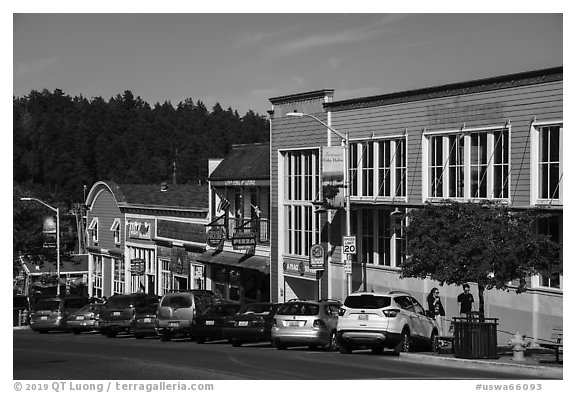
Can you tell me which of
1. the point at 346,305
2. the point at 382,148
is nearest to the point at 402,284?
the point at 382,148

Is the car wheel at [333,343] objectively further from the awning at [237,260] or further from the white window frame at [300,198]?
the awning at [237,260]

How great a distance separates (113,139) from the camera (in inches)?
4395

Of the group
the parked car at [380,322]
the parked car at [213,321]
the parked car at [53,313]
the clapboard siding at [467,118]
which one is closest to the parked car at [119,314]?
the parked car at [53,313]

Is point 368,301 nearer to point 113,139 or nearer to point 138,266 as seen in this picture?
point 138,266

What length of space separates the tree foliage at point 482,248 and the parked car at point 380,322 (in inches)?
61.6

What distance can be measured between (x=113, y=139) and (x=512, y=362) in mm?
90780

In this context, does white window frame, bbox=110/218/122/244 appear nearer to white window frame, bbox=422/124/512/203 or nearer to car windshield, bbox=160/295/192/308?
car windshield, bbox=160/295/192/308

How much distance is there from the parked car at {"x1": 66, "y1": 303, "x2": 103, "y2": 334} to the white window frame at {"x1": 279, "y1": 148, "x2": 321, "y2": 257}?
1006cm

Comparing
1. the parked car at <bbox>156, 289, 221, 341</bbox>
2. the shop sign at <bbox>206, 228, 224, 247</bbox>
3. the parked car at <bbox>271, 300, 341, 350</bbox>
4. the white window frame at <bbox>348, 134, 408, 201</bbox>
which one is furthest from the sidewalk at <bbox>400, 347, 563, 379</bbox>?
the shop sign at <bbox>206, 228, 224, 247</bbox>

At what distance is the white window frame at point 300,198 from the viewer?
47156mm

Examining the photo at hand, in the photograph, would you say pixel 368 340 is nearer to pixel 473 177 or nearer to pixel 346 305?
pixel 346 305

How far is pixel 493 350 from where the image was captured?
25328 mm

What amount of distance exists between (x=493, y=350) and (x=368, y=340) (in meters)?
3.66
